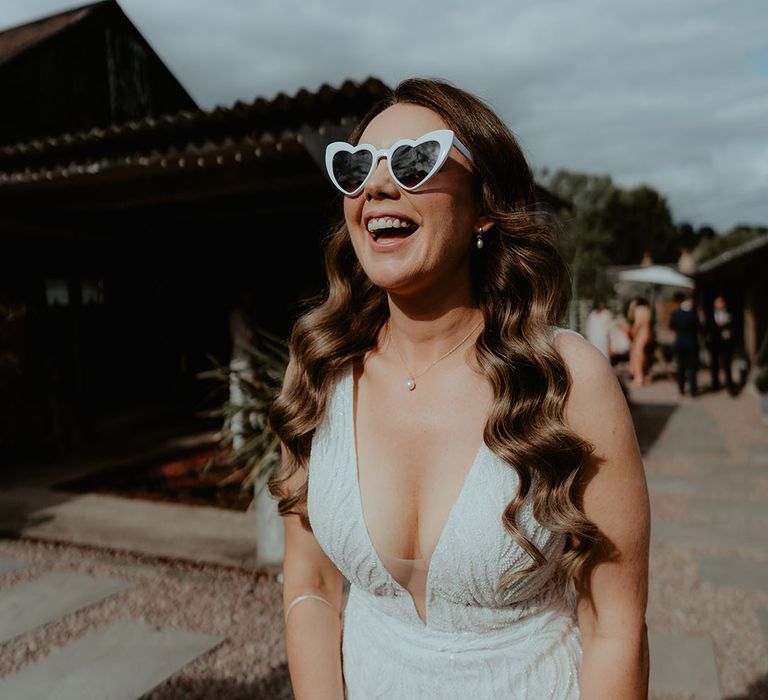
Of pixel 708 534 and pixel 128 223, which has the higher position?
pixel 128 223

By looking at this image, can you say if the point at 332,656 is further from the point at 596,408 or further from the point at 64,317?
the point at 64,317

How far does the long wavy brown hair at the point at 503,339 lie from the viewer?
4.18 ft

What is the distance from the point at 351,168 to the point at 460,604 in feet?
3.00

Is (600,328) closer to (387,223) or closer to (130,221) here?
(130,221)

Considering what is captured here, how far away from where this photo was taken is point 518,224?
58.5 inches

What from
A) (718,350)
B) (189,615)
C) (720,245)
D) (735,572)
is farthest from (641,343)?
(720,245)

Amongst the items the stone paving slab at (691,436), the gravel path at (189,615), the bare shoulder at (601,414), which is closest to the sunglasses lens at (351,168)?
the bare shoulder at (601,414)

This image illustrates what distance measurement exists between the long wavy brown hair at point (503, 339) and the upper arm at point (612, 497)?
0.07ft

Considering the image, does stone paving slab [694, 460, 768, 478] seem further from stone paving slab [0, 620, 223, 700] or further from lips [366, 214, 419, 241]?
lips [366, 214, 419, 241]

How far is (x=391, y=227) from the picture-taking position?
4.60 ft

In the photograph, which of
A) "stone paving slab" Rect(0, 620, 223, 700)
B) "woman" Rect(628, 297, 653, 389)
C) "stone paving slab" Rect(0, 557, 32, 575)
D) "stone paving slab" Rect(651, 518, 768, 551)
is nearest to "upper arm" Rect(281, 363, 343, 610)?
"stone paving slab" Rect(0, 620, 223, 700)

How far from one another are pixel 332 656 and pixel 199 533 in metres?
4.07

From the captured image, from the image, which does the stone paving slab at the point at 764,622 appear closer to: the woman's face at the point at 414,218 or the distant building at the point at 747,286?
the woman's face at the point at 414,218

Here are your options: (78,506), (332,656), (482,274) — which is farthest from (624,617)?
(78,506)
